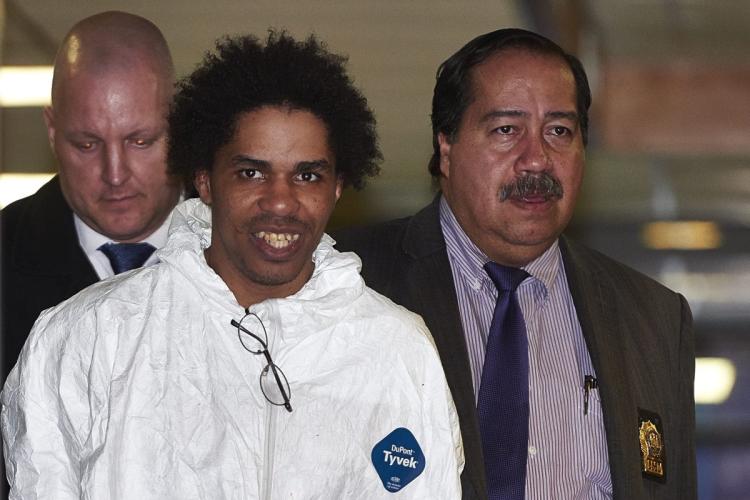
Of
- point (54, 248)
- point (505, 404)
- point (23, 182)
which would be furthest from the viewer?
point (23, 182)

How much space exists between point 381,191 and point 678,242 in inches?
65.7

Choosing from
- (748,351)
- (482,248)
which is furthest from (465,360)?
(748,351)

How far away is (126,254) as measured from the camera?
9.48 feet

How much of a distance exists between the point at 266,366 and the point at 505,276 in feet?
2.55

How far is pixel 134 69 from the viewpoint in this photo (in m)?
2.92

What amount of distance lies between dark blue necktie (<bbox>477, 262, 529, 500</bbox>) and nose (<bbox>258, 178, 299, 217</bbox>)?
0.64 metres

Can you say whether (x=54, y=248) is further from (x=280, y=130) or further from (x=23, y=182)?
(x=23, y=182)

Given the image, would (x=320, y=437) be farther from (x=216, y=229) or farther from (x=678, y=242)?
(x=678, y=242)

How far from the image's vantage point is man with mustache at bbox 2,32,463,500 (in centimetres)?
210

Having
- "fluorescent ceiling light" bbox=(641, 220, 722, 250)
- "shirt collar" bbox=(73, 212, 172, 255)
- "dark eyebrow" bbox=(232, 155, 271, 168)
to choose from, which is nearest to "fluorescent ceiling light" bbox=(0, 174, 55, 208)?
"fluorescent ceiling light" bbox=(641, 220, 722, 250)

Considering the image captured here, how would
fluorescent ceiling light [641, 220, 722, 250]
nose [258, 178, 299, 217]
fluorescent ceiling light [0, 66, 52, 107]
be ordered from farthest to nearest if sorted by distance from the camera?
fluorescent ceiling light [641, 220, 722, 250] < fluorescent ceiling light [0, 66, 52, 107] < nose [258, 178, 299, 217]

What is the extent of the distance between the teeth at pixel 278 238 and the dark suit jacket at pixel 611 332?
505 mm

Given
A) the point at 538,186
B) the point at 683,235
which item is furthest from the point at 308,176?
the point at 683,235

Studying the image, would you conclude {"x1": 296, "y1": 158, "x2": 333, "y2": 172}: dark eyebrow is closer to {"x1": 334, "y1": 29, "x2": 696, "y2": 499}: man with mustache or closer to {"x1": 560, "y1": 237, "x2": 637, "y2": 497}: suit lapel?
{"x1": 334, "y1": 29, "x2": 696, "y2": 499}: man with mustache
